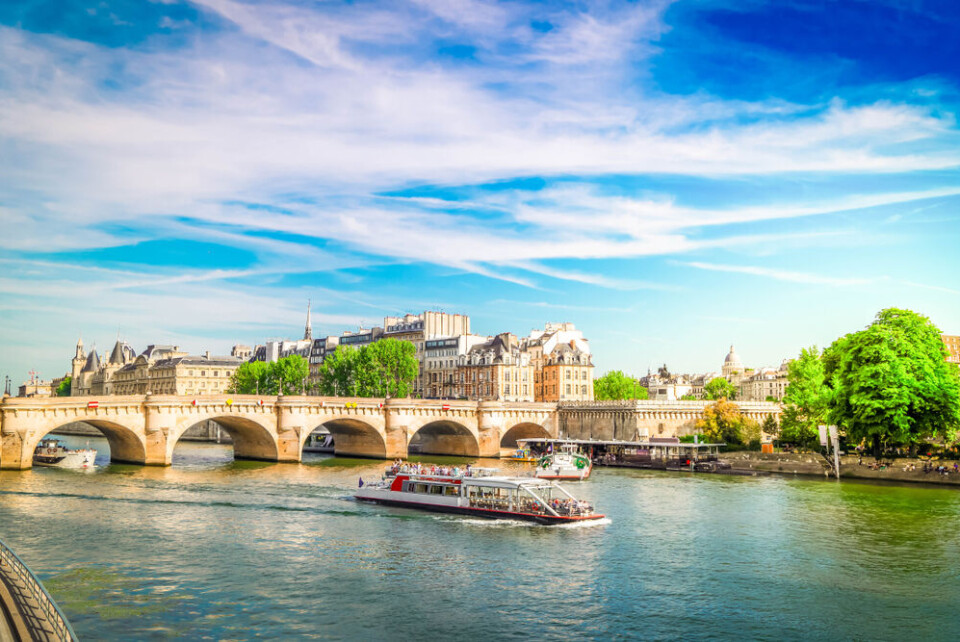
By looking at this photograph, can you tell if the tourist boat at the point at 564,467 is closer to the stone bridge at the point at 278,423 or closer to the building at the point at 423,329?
the stone bridge at the point at 278,423

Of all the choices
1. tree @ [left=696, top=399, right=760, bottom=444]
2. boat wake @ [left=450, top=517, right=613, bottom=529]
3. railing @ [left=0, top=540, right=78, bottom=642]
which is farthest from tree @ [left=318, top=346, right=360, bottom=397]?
railing @ [left=0, top=540, right=78, bottom=642]

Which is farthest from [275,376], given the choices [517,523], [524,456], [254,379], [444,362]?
[517,523]

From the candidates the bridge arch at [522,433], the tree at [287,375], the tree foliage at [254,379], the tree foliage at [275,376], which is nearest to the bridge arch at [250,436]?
the bridge arch at [522,433]

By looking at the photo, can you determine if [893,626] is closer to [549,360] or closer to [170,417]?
[170,417]

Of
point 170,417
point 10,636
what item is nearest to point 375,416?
point 170,417

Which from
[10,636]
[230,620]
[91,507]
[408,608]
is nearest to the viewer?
[10,636]

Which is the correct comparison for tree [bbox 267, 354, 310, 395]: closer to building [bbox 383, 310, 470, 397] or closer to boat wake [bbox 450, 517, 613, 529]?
building [bbox 383, 310, 470, 397]

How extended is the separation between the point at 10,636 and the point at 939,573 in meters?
34.9

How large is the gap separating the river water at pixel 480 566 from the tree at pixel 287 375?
7587 cm

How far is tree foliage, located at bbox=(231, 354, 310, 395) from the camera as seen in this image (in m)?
138

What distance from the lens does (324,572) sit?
36.0 metres

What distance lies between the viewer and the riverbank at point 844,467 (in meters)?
68.8

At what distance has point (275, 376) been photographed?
14150 cm

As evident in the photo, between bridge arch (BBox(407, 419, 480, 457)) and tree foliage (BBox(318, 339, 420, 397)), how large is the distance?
1518cm
